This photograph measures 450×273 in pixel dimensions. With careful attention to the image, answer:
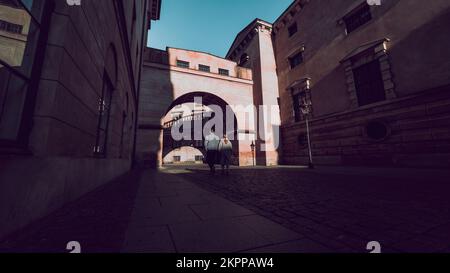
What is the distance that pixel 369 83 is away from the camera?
419 inches

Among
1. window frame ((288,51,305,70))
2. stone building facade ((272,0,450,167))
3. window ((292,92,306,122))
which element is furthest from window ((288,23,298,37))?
window ((292,92,306,122))

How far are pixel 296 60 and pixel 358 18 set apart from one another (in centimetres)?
499

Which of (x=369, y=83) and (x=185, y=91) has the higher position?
(x=185, y=91)

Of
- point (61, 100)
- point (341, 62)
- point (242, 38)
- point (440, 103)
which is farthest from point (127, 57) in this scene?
point (242, 38)

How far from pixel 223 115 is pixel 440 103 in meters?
14.0

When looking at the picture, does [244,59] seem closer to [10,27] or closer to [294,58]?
[294,58]

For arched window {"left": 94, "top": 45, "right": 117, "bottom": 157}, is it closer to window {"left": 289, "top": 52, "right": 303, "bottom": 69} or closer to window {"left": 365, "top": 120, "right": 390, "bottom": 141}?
window {"left": 365, "top": 120, "right": 390, "bottom": 141}

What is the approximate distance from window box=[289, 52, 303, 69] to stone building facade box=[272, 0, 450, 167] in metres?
0.09

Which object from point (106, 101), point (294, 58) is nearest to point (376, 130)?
point (294, 58)

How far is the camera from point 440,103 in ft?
25.7

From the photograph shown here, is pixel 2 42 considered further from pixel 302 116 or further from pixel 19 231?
pixel 302 116

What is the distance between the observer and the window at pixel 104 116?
461 cm

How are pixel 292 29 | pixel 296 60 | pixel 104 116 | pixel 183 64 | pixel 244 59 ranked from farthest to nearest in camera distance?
pixel 244 59 → pixel 292 29 → pixel 183 64 → pixel 296 60 → pixel 104 116
